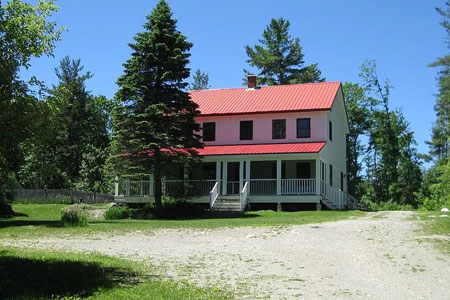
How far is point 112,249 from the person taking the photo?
1372 centimetres

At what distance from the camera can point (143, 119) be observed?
2747 cm

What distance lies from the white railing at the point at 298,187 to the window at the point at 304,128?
3.15 metres

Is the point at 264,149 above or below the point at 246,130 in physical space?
below

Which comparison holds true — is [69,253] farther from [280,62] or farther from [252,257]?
[280,62]

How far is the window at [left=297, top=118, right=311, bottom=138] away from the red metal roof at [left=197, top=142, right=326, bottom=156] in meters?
1.11

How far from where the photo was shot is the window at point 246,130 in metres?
34.0

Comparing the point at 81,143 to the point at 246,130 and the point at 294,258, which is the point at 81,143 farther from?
the point at 294,258

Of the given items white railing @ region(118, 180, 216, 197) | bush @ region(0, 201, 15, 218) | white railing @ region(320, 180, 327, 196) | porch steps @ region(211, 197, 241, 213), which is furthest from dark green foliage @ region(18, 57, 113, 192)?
white railing @ region(320, 180, 327, 196)

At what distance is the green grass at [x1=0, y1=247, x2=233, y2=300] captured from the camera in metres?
7.94

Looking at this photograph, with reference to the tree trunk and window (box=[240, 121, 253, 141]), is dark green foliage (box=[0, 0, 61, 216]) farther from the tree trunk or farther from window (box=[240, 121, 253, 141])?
window (box=[240, 121, 253, 141])

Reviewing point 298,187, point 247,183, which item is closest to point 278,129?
point 298,187

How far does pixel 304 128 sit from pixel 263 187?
15.3 ft

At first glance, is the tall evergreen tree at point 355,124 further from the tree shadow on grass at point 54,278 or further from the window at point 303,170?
the tree shadow on grass at point 54,278

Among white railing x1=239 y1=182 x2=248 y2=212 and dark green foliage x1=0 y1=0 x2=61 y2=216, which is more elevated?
dark green foliage x1=0 y1=0 x2=61 y2=216
